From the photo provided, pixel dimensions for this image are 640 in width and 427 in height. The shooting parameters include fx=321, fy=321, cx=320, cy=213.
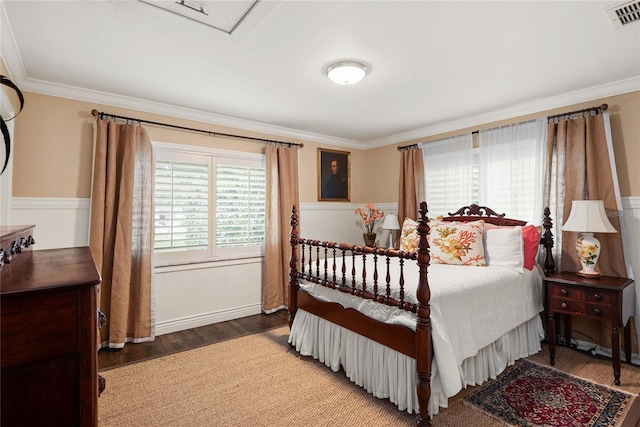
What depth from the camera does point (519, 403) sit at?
7.23 ft

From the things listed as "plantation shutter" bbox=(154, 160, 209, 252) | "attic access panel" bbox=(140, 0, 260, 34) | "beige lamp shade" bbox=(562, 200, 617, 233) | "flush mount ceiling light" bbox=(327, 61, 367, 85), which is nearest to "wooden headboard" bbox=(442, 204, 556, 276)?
"beige lamp shade" bbox=(562, 200, 617, 233)

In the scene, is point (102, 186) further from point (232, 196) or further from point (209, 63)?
point (209, 63)

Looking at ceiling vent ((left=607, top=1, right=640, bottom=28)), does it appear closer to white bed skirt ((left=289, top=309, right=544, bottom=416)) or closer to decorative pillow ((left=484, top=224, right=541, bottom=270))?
decorative pillow ((left=484, top=224, right=541, bottom=270))

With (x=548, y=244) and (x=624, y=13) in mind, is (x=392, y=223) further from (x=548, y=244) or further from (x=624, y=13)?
(x=624, y=13)

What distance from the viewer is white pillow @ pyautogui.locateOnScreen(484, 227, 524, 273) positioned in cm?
291

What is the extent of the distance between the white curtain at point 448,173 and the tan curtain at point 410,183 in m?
0.08

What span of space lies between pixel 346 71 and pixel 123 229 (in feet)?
8.34

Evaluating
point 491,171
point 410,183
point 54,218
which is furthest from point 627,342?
point 54,218

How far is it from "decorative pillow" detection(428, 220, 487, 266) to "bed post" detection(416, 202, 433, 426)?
105cm

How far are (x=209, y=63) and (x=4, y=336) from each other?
2.24m

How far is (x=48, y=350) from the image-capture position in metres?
0.89

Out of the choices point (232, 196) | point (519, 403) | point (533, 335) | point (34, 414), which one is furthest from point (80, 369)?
point (533, 335)

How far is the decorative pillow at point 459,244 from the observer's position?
3.04 meters

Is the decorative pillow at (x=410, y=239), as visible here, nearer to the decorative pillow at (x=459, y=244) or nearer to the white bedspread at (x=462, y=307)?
the decorative pillow at (x=459, y=244)
